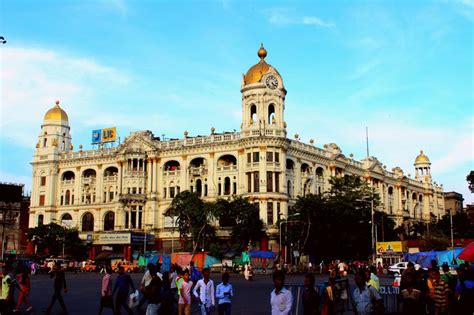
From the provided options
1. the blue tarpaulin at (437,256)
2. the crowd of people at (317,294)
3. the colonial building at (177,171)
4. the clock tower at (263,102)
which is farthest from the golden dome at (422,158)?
the crowd of people at (317,294)

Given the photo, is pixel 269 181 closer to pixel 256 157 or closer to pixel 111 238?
pixel 256 157

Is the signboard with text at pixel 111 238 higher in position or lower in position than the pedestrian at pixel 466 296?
higher

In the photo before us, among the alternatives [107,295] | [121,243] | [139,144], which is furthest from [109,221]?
[107,295]

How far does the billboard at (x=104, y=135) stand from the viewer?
309 ft

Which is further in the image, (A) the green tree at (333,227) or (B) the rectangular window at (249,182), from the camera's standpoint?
(B) the rectangular window at (249,182)

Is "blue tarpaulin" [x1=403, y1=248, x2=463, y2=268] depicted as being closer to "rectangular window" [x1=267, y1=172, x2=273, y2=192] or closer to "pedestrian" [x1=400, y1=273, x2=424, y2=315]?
"pedestrian" [x1=400, y1=273, x2=424, y2=315]

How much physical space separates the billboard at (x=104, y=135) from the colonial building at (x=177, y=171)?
2.47 metres

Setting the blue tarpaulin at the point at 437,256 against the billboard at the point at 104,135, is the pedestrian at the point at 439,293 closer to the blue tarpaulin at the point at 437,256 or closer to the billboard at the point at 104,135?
the blue tarpaulin at the point at 437,256

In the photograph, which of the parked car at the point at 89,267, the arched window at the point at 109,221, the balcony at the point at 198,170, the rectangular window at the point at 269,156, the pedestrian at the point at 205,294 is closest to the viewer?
the pedestrian at the point at 205,294

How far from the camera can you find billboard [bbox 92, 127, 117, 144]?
94312 millimetres

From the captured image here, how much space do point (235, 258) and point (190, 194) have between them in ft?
30.8

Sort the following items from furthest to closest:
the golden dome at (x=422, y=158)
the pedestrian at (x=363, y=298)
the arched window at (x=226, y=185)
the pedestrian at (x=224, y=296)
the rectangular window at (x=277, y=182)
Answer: the golden dome at (x=422, y=158), the arched window at (x=226, y=185), the rectangular window at (x=277, y=182), the pedestrian at (x=224, y=296), the pedestrian at (x=363, y=298)

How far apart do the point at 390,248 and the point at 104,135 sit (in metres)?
47.7

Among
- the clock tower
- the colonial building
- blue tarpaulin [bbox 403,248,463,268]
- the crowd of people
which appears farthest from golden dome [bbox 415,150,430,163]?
the crowd of people
